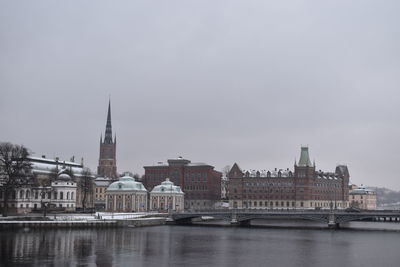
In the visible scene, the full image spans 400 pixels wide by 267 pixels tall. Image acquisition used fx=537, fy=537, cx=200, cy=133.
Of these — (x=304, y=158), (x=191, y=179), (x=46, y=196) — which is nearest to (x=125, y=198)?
(x=46, y=196)

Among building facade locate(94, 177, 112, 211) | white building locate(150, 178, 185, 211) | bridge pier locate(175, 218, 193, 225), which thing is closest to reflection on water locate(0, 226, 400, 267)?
bridge pier locate(175, 218, 193, 225)

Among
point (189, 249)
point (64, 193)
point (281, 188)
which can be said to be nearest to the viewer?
point (189, 249)

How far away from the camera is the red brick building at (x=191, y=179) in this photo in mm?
171500

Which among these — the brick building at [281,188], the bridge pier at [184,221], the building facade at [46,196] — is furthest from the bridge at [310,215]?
the brick building at [281,188]

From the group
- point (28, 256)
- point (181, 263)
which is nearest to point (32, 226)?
point (28, 256)

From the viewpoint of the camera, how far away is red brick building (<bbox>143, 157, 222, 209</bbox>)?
563ft

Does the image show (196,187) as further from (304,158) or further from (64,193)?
(64,193)

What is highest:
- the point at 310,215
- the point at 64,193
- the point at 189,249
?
the point at 64,193

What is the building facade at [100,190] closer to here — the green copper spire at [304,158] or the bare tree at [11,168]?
the green copper spire at [304,158]

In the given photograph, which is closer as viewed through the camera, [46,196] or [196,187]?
[46,196]

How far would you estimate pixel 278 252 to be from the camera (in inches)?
2404

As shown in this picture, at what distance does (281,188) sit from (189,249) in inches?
4320

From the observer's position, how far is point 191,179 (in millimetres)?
173000

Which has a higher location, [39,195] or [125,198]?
[39,195]
